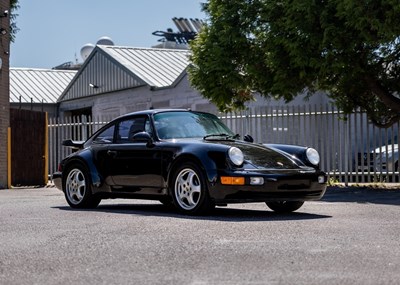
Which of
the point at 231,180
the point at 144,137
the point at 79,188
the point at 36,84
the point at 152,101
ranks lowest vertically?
the point at 79,188

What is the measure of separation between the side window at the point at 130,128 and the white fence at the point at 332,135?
25.6 feet

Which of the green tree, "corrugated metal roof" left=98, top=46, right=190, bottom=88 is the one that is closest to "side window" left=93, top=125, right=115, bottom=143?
the green tree

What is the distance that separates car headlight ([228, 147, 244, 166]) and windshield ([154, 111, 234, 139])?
110 cm

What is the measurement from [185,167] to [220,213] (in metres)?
0.81

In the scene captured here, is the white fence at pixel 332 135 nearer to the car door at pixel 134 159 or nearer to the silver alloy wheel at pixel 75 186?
the car door at pixel 134 159

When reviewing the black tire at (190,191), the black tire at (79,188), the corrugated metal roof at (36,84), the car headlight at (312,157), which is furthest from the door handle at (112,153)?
the corrugated metal roof at (36,84)

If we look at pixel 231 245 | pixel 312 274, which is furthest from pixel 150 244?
pixel 312 274

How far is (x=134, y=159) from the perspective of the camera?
11.0 m

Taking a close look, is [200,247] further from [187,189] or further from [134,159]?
[134,159]

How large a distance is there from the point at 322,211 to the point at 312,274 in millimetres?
5496

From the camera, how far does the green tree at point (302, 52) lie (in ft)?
52.1

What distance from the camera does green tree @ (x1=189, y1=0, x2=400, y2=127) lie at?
15891mm

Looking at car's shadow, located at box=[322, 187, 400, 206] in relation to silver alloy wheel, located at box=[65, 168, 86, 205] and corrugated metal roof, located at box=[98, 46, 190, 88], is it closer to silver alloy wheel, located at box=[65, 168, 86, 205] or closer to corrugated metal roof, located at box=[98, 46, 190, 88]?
silver alloy wheel, located at box=[65, 168, 86, 205]

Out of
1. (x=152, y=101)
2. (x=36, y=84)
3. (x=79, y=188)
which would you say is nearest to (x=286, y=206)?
(x=79, y=188)
